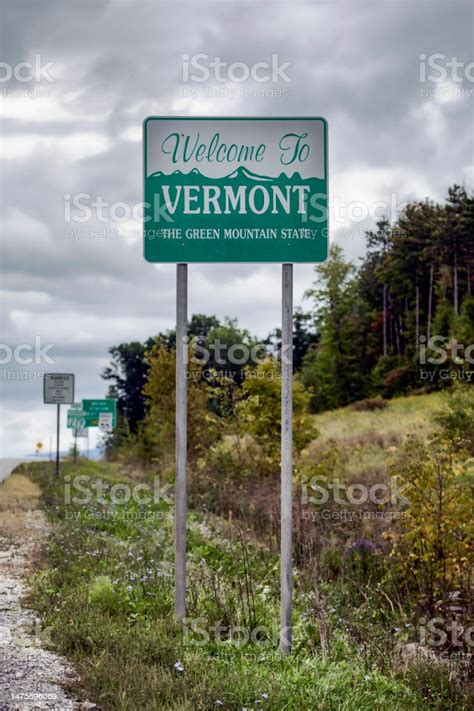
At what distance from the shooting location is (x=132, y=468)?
3900 cm

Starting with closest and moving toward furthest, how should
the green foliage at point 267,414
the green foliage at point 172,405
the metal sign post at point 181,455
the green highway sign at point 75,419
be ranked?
the metal sign post at point 181,455 → the green foliage at point 267,414 → the green foliage at point 172,405 → the green highway sign at point 75,419

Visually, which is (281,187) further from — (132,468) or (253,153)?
(132,468)

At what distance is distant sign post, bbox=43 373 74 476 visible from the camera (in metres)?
27.0

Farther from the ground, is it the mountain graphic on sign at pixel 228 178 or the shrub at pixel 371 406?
the mountain graphic on sign at pixel 228 178

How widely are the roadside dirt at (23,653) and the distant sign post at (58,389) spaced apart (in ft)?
48.2

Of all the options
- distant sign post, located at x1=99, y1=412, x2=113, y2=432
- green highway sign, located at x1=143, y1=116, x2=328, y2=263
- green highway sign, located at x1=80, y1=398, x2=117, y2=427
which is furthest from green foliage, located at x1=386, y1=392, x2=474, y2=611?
green highway sign, located at x1=80, y1=398, x2=117, y2=427

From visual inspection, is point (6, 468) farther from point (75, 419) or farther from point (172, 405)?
point (172, 405)

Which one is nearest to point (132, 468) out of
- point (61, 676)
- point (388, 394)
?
point (388, 394)

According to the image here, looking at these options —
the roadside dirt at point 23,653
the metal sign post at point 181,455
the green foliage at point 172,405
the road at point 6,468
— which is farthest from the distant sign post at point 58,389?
the metal sign post at point 181,455

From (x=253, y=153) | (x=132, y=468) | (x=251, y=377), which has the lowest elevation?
(x=132, y=468)

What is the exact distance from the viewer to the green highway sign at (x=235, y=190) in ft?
24.3

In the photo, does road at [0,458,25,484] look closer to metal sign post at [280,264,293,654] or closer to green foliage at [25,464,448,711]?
green foliage at [25,464,448,711]

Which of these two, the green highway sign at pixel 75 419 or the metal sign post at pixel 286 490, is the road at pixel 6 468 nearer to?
the green highway sign at pixel 75 419

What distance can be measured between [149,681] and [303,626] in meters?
2.54
